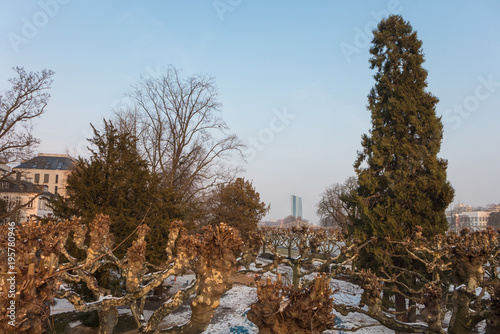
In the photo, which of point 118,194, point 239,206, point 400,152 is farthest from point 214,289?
point 239,206

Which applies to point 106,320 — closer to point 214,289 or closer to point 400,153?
point 214,289

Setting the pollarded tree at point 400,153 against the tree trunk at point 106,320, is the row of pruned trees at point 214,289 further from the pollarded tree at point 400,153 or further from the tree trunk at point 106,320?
the pollarded tree at point 400,153

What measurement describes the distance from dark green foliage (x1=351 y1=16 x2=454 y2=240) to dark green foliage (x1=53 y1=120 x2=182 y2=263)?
9.61 m

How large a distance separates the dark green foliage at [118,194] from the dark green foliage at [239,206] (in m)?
14.1

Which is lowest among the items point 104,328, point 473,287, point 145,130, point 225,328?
point 225,328

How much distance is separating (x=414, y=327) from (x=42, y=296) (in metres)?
7.50

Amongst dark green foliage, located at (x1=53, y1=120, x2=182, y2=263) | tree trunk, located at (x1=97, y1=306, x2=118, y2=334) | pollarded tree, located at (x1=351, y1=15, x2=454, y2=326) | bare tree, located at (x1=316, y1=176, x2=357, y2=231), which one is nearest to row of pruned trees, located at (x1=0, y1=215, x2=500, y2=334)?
tree trunk, located at (x1=97, y1=306, x2=118, y2=334)

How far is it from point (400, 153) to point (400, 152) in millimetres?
58

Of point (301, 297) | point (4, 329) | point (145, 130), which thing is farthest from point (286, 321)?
point (145, 130)

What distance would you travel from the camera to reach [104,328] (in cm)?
767

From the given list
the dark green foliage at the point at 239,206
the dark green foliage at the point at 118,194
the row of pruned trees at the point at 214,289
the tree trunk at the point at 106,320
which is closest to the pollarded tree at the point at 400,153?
the row of pruned trees at the point at 214,289

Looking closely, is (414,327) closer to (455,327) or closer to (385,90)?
(455,327)

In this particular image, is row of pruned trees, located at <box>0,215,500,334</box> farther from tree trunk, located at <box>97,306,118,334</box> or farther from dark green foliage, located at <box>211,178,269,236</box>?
dark green foliage, located at <box>211,178,269,236</box>

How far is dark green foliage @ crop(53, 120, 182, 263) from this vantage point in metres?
12.0
